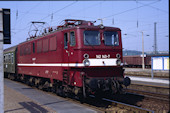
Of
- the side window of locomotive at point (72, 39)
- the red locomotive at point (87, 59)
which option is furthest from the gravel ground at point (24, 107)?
the side window of locomotive at point (72, 39)

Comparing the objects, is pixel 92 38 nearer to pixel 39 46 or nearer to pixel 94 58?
pixel 94 58

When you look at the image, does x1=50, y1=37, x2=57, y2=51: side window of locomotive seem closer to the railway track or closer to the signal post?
the railway track

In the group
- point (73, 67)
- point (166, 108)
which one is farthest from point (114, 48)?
point (166, 108)

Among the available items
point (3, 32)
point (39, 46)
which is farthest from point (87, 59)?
point (39, 46)

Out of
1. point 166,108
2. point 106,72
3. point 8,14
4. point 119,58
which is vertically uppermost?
point 8,14

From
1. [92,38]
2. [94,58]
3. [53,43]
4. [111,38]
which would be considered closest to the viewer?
[94,58]

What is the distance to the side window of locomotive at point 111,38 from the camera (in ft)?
36.3

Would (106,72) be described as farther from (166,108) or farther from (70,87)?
(166,108)

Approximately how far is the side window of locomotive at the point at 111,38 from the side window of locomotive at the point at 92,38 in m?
0.44

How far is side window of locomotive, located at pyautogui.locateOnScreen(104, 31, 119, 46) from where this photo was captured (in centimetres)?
1107

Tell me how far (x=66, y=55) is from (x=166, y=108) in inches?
212

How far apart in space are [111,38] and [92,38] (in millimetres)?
1097

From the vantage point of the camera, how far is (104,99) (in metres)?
12.1

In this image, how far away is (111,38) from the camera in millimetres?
11266
